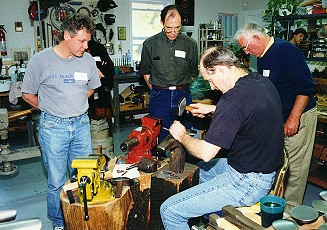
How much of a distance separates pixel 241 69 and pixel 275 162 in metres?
0.55

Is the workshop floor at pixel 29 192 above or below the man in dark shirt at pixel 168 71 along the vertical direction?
below

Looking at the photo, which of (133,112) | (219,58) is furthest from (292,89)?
(133,112)

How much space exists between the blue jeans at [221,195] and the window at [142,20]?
16.2 ft

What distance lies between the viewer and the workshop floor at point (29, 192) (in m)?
3.01

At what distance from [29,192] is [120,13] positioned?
385cm

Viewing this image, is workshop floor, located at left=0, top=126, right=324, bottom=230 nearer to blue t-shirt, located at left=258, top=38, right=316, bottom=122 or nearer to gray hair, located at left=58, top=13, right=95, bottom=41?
blue t-shirt, located at left=258, top=38, right=316, bottom=122

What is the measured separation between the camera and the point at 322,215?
1.48 metres

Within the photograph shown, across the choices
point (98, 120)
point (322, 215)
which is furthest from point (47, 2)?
point (322, 215)

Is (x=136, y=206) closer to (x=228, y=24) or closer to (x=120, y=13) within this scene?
(x=120, y=13)

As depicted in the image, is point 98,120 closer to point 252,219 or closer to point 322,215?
point 252,219

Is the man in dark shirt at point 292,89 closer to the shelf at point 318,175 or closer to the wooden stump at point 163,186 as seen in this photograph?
the shelf at point 318,175

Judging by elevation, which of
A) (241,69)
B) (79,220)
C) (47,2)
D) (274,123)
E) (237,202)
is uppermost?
(47,2)

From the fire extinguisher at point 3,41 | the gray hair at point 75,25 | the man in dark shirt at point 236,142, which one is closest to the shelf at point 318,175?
the man in dark shirt at point 236,142

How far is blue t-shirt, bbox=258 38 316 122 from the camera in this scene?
2557 mm
